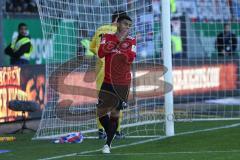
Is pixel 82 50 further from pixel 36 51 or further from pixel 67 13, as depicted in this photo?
pixel 36 51

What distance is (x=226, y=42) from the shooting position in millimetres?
21438

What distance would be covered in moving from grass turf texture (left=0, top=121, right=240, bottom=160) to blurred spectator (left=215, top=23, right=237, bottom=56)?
683 centimetres

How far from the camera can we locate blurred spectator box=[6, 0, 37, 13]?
76.9ft

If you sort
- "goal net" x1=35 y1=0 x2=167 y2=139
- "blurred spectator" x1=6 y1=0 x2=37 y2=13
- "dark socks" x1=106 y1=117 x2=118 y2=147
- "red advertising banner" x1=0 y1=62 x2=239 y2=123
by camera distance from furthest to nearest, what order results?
1. "blurred spectator" x1=6 y1=0 x2=37 y2=13
2. "red advertising banner" x1=0 y1=62 x2=239 y2=123
3. "goal net" x1=35 y1=0 x2=167 y2=139
4. "dark socks" x1=106 y1=117 x2=118 y2=147

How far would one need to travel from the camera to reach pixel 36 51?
2334cm

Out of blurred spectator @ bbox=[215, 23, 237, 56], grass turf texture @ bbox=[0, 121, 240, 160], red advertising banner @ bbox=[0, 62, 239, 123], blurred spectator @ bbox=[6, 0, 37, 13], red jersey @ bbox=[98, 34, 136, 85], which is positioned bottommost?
grass turf texture @ bbox=[0, 121, 240, 160]

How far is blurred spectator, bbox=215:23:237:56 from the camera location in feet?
67.1

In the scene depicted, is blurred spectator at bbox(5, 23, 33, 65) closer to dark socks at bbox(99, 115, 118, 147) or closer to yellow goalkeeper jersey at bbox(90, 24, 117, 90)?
yellow goalkeeper jersey at bbox(90, 24, 117, 90)

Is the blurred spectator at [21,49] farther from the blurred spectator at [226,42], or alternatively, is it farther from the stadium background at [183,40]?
the blurred spectator at [226,42]

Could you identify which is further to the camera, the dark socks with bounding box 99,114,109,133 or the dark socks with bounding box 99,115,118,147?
the dark socks with bounding box 99,114,109,133

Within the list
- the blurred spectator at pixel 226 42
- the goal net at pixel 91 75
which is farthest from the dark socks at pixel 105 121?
the blurred spectator at pixel 226 42

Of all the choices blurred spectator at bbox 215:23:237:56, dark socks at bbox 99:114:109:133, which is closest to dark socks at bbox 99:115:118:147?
dark socks at bbox 99:114:109:133

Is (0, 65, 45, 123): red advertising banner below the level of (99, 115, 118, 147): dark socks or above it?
above

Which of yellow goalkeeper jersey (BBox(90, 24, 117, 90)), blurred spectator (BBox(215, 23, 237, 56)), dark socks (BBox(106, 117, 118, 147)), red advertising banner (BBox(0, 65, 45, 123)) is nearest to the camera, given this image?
dark socks (BBox(106, 117, 118, 147))
